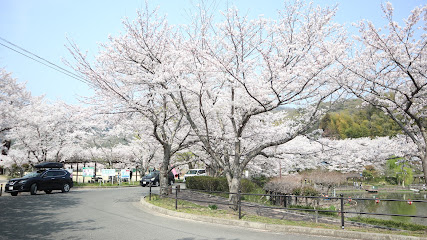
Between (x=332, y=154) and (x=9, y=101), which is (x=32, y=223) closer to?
(x=332, y=154)

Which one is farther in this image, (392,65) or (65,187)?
(65,187)

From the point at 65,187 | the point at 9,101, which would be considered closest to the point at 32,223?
the point at 65,187

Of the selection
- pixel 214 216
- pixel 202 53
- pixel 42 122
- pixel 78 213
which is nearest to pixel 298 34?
pixel 202 53

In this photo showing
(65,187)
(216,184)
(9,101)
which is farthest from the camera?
(9,101)

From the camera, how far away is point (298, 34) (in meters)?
11.5

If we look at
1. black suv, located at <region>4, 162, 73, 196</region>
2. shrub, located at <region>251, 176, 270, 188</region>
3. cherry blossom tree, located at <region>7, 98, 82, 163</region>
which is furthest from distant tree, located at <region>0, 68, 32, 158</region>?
shrub, located at <region>251, 176, 270, 188</region>

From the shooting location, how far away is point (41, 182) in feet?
61.0

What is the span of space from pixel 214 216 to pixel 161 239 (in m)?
3.75

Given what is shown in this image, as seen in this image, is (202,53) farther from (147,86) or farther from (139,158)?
(139,158)

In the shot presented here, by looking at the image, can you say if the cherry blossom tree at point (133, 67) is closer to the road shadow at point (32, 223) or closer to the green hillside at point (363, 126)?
the road shadow at point (32, 223)

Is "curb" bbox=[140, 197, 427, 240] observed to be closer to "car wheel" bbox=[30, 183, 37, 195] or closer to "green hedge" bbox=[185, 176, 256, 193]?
"green hedge" bbox=[185, 176, 256, 193]

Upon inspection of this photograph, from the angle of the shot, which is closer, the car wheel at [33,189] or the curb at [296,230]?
the curb at [296,230]

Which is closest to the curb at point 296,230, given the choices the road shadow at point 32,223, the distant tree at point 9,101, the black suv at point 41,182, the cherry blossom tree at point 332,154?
the road shadow at point 32,223

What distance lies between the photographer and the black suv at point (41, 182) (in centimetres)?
1730
